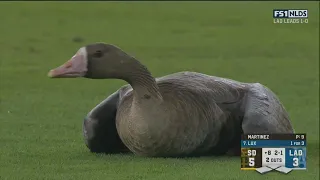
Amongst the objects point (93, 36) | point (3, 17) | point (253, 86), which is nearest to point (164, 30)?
point (93, 36)

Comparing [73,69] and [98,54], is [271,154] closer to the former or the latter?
[98,54]

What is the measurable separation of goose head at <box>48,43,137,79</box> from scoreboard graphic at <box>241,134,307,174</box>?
127 centimetres

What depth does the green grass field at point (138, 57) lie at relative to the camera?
7.77 m

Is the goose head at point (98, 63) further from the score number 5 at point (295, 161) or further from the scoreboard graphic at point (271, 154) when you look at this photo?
the score number 5 at point (295, 161)

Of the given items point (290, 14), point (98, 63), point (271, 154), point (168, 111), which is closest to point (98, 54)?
point (98, 63)

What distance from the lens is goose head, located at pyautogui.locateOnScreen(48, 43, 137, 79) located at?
7410 mm

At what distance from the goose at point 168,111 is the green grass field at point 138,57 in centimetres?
18

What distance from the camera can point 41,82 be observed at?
14.1m

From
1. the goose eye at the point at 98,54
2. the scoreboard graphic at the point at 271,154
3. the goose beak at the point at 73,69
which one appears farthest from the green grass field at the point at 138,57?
the goose eye at the point at 98,54

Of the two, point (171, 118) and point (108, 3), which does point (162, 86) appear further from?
point (108, 3)

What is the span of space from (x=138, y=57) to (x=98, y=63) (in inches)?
382

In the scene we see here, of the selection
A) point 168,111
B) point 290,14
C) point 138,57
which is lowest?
point 138,57

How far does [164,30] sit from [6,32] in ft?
12.9

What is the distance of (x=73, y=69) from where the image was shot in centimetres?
739
